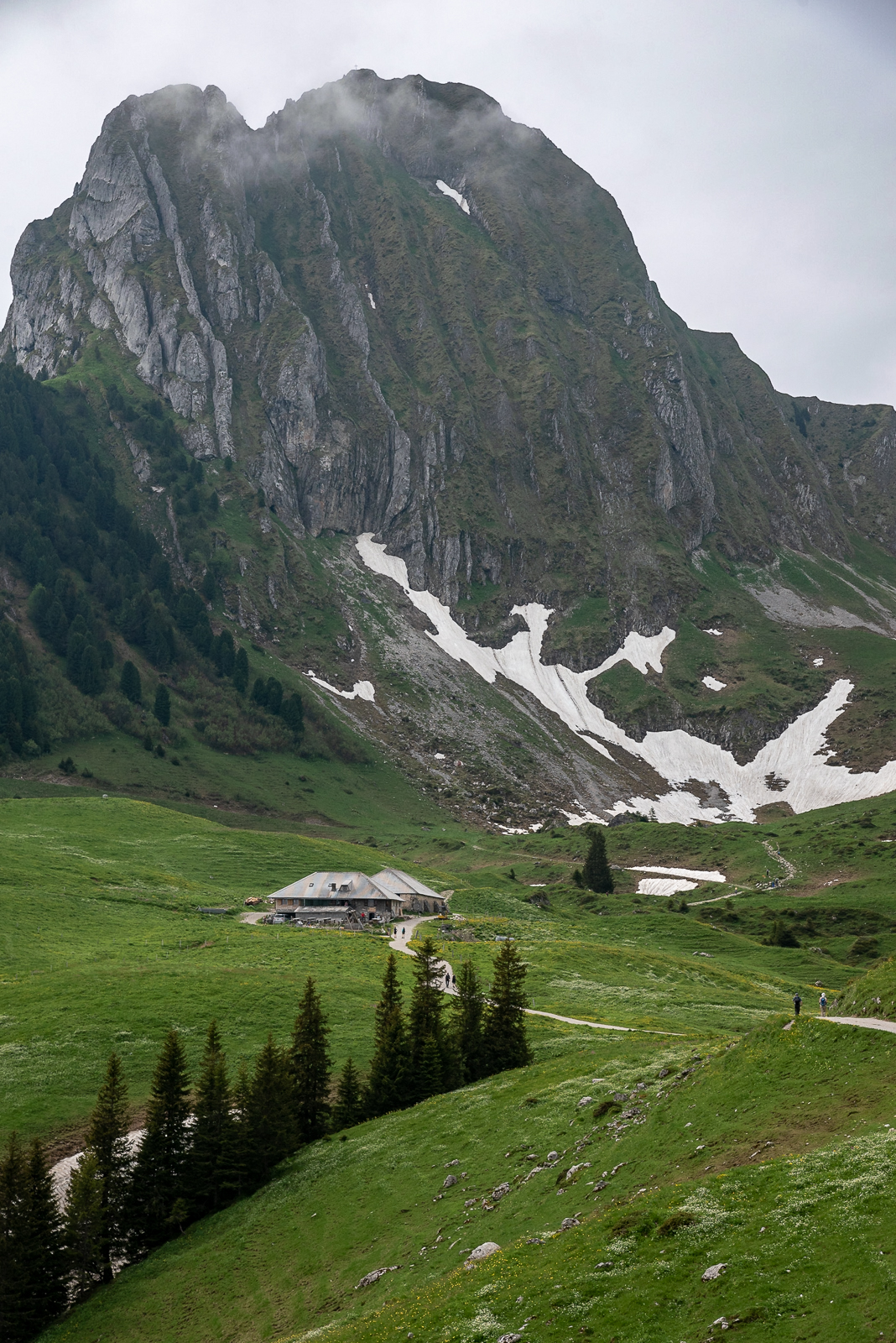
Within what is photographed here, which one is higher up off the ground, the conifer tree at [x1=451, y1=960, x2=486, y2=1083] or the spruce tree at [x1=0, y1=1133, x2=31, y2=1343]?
the conifer tree at [x1=451, y1=960, x2=486, y2=1083]

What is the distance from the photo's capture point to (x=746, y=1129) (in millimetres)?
29031

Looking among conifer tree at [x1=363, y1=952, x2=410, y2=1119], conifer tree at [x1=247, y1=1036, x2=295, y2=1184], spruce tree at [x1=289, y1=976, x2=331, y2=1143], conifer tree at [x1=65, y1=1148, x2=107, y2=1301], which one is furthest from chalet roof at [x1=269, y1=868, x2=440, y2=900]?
conifer tree at [x1=65, y1=1148, x2=107, y2=1301]

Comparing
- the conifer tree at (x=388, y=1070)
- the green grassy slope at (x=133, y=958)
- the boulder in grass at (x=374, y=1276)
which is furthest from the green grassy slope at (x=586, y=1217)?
the green grassy slope at (x=133, y=958)

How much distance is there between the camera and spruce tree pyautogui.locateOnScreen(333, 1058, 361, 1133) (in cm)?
4869

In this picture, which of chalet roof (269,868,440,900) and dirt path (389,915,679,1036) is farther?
chalet roof (269,868,440,900)

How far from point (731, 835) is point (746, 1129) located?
15339 centimetres

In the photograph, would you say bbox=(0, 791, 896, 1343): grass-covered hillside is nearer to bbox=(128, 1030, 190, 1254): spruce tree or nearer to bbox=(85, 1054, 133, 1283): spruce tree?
bbox=(128, 1030, 190, 1254): spruce tree

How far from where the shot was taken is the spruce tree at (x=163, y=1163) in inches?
1617

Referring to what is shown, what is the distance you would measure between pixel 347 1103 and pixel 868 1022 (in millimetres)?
27316

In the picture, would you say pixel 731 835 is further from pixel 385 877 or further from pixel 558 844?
pixel 385 877

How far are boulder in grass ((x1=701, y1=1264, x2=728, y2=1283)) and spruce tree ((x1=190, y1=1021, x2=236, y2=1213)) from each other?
28720 millimetres

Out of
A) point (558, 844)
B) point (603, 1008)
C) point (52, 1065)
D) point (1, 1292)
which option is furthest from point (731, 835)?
point (1, 1292)

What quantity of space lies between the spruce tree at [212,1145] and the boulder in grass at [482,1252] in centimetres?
1794

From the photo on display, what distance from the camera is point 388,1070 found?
162ft
